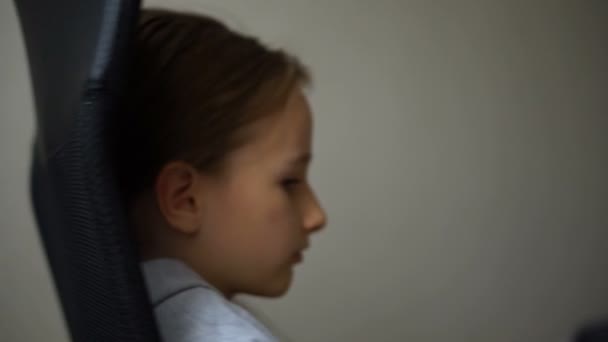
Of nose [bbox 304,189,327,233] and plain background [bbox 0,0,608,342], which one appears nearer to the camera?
nose [bbox 304,189,327,233]

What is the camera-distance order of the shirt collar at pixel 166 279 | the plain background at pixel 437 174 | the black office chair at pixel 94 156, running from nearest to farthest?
1. the black office chair at pixel 94 156
2. the shirt collar at pixel 166 279
3. the plain background at pixel 437 174

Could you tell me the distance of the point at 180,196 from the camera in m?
0.38

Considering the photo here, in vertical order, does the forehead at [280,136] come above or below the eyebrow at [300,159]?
above

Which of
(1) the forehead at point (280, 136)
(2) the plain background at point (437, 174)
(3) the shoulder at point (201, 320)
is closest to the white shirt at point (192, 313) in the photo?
(3) the shoulder at point (201, 320)

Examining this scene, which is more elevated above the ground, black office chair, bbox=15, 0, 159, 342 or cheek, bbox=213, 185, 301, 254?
black office chair, bbox=15, 0, 159, 342

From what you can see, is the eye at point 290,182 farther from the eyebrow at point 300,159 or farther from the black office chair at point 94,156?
the black office chair at point 94,156

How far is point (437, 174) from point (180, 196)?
2.75 feet

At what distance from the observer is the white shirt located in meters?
0.29

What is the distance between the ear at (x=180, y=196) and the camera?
1.24ft

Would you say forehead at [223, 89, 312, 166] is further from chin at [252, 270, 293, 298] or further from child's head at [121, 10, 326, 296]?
chin at [252, 270, 293, 298]

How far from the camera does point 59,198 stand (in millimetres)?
285

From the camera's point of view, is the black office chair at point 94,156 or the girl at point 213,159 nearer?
the black office chair at point 94,156

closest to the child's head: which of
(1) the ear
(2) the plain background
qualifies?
(1) the ear

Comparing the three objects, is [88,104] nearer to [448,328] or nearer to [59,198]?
[59,198]
